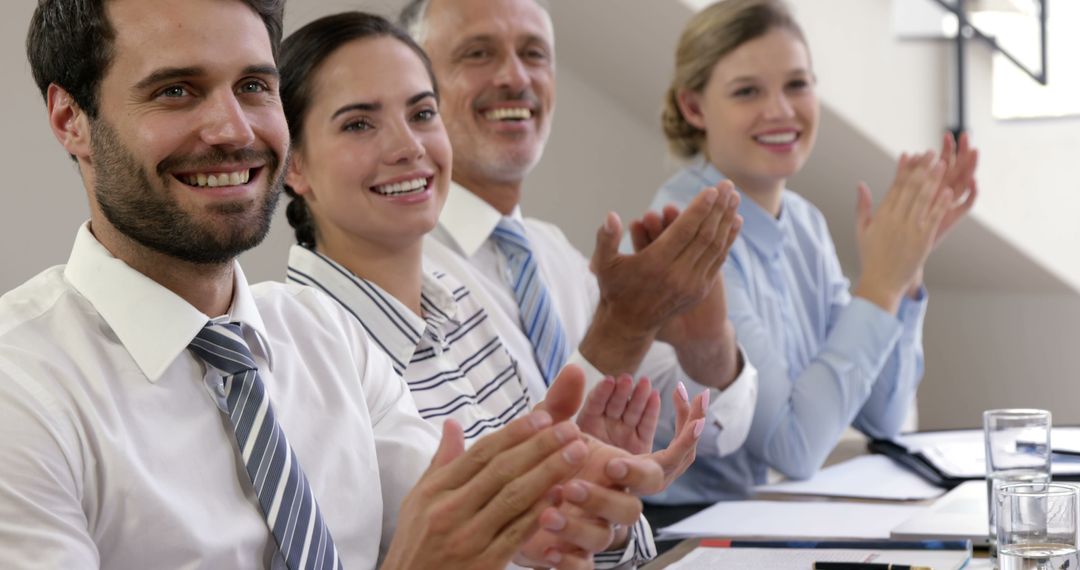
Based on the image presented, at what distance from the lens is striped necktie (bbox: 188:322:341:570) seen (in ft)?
3.85

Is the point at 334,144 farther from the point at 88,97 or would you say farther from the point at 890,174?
the point at 890,174

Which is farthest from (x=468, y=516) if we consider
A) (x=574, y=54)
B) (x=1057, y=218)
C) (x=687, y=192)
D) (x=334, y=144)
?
(x=1057, y=218)

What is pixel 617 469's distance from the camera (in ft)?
3.53

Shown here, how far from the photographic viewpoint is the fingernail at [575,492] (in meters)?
1.06

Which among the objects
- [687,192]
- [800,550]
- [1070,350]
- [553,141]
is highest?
[553,141]

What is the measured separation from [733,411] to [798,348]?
0.46m

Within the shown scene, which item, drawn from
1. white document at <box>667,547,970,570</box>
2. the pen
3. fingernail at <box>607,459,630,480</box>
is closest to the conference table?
white document at <box>667,547,970,570</box>

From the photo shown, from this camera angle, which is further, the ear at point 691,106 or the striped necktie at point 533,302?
the ear at point 691,106

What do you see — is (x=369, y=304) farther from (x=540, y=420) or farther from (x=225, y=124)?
(x=540, y=420)

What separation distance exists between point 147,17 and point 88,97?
97 millimetres

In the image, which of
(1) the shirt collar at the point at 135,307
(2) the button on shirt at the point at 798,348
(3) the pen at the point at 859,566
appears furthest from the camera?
(2) the button on shirt at the point at 798,348

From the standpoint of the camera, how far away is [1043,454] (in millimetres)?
1628

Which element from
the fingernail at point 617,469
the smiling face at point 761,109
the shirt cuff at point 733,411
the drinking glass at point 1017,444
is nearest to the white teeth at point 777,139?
the smiling face at point 761,109

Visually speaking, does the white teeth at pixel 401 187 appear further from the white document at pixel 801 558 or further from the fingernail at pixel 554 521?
the fingernail at pixel 554 521
